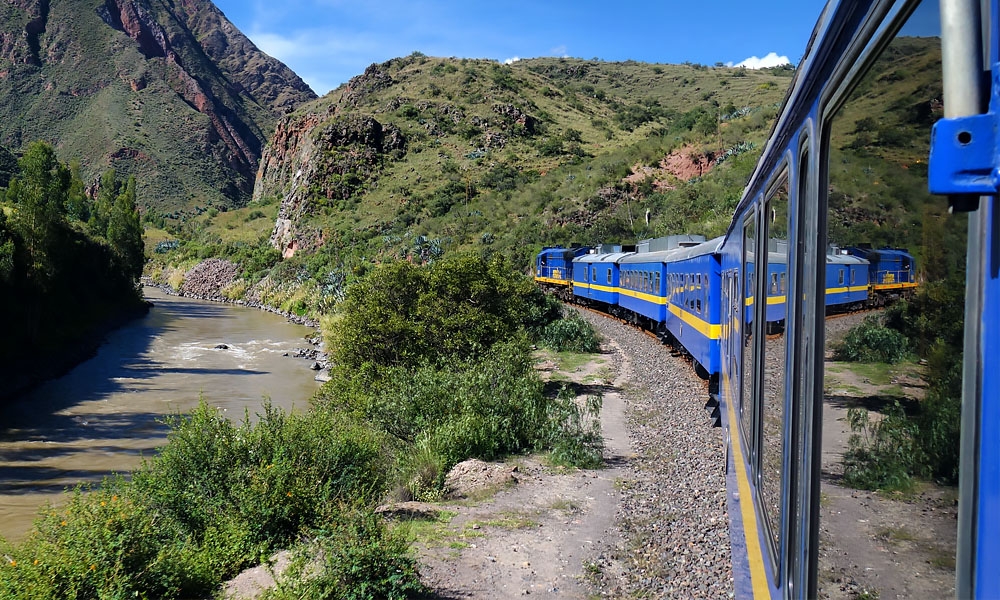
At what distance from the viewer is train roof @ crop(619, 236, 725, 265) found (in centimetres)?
1143

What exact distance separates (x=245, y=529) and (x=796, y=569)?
257 inches

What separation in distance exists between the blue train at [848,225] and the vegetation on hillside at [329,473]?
3.97 m

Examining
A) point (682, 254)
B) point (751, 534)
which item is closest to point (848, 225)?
point (751, 534)

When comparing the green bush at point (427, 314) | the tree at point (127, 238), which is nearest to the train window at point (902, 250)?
the green bush at point (427, 314)

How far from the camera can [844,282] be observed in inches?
77.7

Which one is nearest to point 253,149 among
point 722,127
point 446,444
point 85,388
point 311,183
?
point 311,183

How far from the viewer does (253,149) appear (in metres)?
183

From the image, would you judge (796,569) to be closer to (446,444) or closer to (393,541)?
(393,541)

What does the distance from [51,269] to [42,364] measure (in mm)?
4180

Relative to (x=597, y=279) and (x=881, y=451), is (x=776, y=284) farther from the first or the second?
(x=597, y=279)

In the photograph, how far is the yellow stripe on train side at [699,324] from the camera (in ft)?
37.6

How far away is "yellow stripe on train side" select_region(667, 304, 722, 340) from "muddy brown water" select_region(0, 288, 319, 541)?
7359 mm

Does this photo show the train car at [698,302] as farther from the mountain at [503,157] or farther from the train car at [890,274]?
the mountain at [503,157]

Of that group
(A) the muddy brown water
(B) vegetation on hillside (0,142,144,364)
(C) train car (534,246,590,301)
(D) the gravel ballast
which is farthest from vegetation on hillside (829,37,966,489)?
(C) train car (534,246,590,301)
